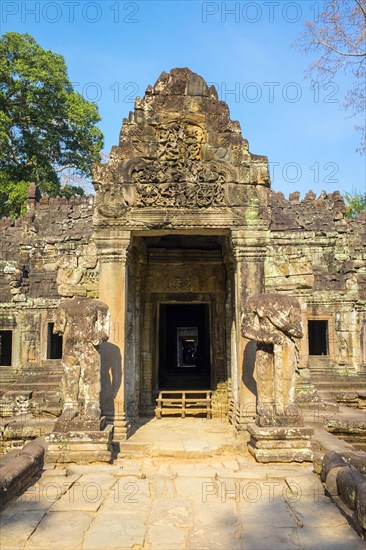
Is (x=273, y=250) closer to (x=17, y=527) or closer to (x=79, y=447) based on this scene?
(x=79, y=447)

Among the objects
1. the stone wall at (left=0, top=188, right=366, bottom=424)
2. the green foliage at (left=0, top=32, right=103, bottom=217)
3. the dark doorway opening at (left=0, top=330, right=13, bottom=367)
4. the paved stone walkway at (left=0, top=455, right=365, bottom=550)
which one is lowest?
the paved stone walkway at (left=0, top=455, right=365, bottom=550)

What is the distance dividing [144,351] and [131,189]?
4067 millimetres

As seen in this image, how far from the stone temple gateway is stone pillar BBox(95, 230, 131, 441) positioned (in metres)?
0.02

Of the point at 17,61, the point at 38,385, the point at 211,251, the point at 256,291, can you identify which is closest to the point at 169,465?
the point at 256,291

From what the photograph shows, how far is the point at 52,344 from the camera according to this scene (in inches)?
731

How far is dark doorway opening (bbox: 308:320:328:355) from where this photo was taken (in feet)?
63.9

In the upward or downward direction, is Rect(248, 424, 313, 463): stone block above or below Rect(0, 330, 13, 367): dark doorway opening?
below

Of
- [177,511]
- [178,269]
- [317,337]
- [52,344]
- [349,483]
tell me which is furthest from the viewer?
[317,337]

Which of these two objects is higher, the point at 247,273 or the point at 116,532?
the point at 247,273

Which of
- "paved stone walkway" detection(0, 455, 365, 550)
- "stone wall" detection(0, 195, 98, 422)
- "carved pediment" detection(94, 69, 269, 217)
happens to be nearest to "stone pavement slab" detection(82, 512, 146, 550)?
"paved stone walkway" detection(0, 455, 365, 550)

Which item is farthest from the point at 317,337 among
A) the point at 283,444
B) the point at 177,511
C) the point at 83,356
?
the point at 177,511

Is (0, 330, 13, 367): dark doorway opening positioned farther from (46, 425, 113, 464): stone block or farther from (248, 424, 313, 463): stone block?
(248, 424, 313, 463): stone block

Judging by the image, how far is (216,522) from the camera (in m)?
4.48

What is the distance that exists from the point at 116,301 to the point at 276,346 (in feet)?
8.38
